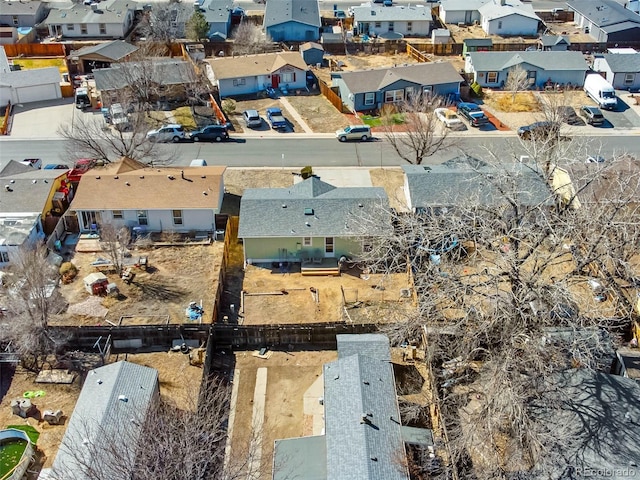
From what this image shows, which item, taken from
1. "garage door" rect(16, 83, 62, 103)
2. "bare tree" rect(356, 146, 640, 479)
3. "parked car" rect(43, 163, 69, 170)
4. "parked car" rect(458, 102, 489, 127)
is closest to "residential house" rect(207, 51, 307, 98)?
"garage door" rect(16, 83, 62, 103)

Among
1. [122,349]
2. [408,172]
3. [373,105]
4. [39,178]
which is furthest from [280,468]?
[373,105]

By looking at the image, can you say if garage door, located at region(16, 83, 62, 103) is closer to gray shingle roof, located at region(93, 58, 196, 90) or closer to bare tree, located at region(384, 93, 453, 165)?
gray shingle roof, located at region(93, 58, 196, 90)

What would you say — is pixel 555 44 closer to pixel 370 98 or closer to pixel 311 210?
pixel 370 98

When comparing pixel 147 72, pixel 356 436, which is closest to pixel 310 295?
pixel 356 436

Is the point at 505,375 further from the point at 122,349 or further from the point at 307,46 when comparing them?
the point at 307,46

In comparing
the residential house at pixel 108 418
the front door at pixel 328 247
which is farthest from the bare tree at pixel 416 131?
the residential house at pixel 108 418

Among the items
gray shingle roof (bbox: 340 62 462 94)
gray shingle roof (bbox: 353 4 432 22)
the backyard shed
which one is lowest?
the backyard shed
